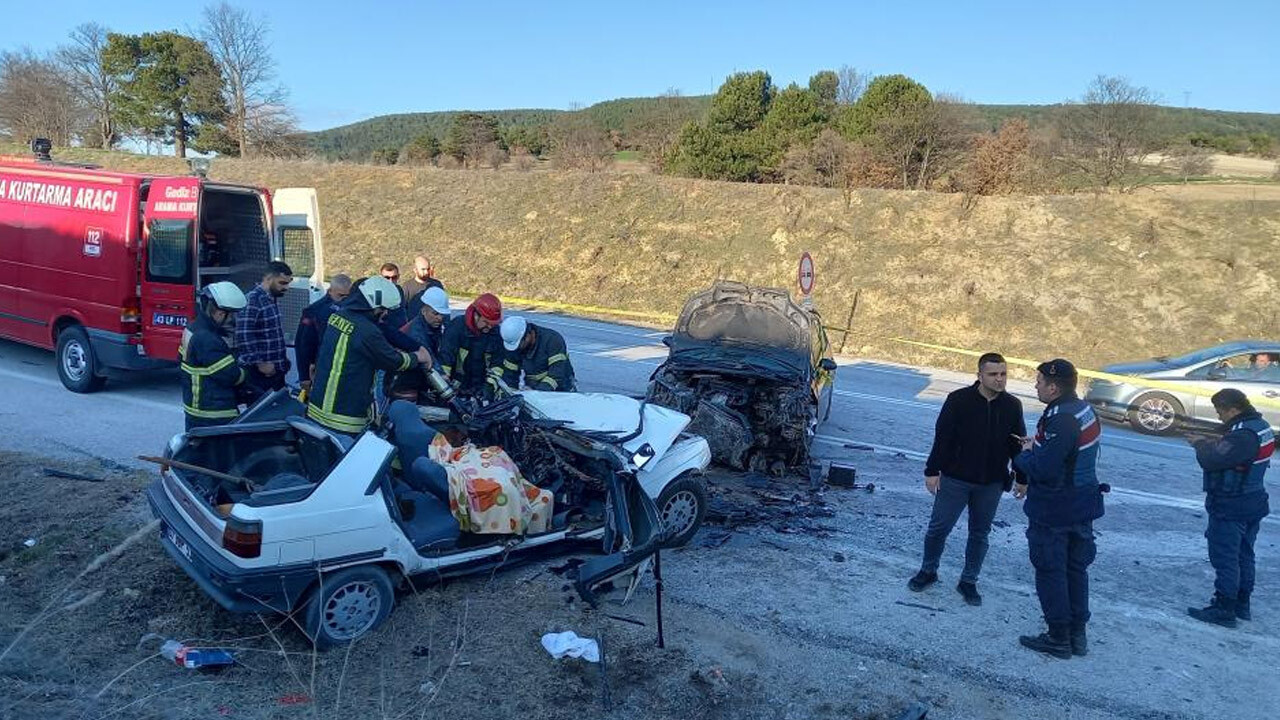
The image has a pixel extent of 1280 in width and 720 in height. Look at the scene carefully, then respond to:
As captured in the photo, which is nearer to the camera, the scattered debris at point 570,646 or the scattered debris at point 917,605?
the scattered debris at point 570,646

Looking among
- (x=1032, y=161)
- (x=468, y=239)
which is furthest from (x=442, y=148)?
(x=1032, y=161)

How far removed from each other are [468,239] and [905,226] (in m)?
12.8

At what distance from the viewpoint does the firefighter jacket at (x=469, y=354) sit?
24.1ft

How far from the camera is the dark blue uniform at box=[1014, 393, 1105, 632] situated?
489 centimetres

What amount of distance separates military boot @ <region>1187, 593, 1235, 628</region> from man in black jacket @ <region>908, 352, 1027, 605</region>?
1389mm

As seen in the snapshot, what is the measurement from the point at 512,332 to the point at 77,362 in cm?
582

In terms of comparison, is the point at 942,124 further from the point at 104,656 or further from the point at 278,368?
the point at 104,656

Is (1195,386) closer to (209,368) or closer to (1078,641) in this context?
(1078,641)

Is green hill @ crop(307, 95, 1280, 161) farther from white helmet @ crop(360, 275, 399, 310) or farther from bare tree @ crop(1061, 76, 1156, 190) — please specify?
white helmet @ crop(360, 275, 399, 310)

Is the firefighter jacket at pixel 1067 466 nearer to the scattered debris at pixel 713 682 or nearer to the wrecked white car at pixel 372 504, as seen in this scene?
the scattered debris at pixel 713 682

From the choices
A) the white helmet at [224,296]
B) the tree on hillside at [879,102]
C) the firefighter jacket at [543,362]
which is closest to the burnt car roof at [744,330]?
the firefighter jacket at [543,362]

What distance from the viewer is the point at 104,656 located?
445 cm

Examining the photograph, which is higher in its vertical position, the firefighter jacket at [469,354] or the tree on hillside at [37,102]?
the tree on hillside at [37,102]

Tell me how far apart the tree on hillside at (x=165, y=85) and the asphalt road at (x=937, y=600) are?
35.2 m
